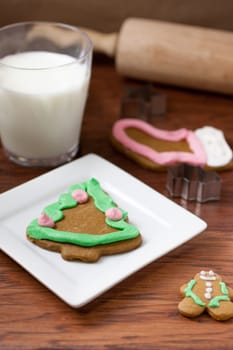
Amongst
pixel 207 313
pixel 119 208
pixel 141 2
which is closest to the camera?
pixel 207 313

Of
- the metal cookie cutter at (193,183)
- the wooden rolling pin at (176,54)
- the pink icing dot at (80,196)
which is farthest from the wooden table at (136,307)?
the wooden rolling pin at (176,54)

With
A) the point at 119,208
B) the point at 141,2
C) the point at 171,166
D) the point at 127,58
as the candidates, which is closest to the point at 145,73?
the point at 127,58

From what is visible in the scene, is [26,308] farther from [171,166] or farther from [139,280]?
[171,166]

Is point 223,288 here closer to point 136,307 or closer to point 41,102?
point 136,307

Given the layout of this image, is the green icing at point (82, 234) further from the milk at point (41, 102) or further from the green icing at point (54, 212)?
the milk at point (41, 102)

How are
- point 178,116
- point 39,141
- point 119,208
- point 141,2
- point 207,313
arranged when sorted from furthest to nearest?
point 141,2
point 178,116
point 39,141
point 119,208
point 207,313

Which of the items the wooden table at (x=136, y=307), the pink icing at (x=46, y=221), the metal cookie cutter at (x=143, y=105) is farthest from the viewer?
the metal cookie cutter at (x=143, y=105)
